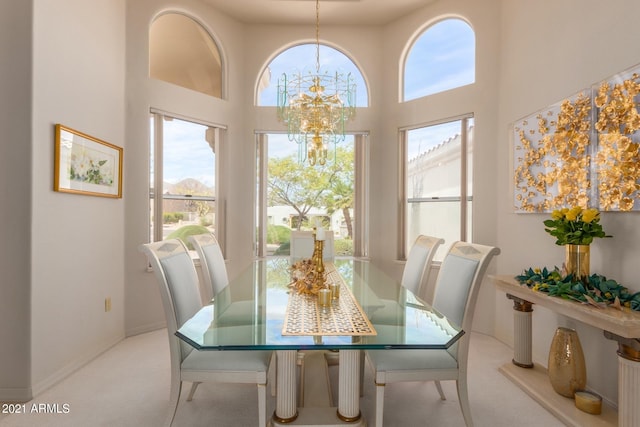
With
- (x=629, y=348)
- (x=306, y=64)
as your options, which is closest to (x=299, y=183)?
(x=306, y=64)

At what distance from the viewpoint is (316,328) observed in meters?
1.42

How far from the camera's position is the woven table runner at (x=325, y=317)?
139cm

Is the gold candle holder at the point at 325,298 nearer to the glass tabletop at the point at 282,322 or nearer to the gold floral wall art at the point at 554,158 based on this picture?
the glass tabletop at the point at 282,322

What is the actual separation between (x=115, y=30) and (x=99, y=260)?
2.16 m

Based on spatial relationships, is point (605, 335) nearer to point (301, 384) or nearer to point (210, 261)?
point (301, 384)

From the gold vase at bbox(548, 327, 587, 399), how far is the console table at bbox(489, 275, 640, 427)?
Result: 9cm

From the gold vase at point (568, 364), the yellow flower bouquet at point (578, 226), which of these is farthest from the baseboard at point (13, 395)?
the yellow flower bouquet at point (578, 226)

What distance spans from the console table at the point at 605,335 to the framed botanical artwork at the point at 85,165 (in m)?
3.41

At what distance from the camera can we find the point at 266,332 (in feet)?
4.54

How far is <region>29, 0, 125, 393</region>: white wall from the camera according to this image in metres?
2.31

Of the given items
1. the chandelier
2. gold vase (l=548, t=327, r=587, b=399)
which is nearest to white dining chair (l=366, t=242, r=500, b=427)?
gold vase (l=548, t=327, r=587, b=399)

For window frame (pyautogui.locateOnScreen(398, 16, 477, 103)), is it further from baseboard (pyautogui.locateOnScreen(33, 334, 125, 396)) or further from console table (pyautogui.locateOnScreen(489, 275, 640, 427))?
baseboard (pyautogui.locateOnScreen(33, 334, 125, 396))

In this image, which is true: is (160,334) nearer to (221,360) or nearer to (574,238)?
(221,360)

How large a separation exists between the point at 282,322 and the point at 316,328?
17 centimetres
